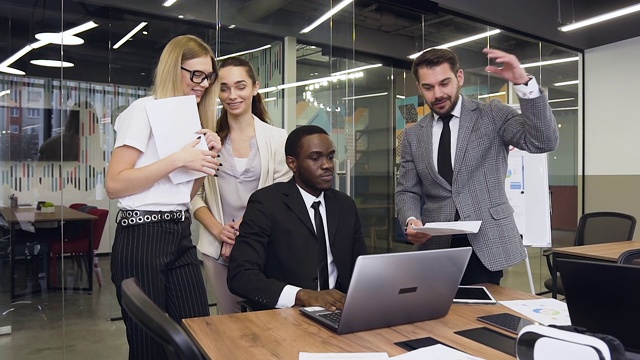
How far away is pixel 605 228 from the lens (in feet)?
13.8

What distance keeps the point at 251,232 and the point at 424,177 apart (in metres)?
0.82

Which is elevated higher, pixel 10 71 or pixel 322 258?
pixel 10 71

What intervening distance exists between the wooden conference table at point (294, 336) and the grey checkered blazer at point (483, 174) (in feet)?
1.77

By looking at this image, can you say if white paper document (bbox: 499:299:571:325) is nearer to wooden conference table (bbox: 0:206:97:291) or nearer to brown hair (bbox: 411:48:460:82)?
brown hair (bbox: 411:48:460:82)

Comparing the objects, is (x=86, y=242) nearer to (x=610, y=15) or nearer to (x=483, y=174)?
(x=483, y=174)

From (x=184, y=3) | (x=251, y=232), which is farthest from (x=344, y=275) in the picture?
(x=184, y=3)

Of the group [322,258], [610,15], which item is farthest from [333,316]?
[610,15]

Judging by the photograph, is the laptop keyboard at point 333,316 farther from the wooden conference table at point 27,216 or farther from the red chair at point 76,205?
the red chair at point 76,205

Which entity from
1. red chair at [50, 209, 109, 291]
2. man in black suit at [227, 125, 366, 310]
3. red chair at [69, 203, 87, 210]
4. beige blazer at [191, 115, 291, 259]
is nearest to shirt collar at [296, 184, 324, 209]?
man in black suit at [227, 125, 366, 310]

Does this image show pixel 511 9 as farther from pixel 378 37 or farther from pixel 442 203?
pixel 442 203

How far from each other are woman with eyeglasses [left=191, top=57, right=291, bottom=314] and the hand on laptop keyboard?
0.79 metres

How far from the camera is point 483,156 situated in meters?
2.03

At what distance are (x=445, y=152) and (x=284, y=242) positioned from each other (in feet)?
2.71

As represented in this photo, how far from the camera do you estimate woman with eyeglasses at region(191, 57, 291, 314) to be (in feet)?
7.39
